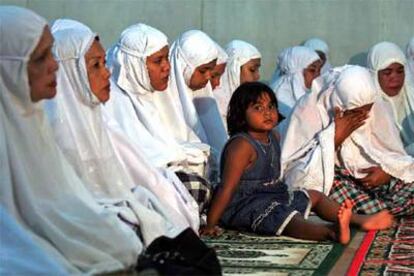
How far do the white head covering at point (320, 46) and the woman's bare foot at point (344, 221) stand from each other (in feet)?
15.9

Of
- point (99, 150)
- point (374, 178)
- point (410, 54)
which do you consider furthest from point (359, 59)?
point (99, 150)

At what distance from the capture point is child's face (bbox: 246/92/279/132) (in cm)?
551

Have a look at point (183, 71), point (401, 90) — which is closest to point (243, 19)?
point (401, 90)

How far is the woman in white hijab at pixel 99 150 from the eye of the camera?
419 centimetres

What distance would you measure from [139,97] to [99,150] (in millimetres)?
1772

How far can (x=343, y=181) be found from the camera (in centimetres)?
618

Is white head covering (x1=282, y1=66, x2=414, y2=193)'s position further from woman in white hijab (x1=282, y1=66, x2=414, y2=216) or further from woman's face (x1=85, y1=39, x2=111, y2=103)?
woman's face (x1=85, y1=39, x2=111, y2=103)

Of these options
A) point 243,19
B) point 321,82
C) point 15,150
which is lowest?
point 243,19

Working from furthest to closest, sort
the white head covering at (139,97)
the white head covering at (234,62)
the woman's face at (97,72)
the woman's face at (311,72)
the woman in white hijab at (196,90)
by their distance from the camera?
1. the woman's face at (311,72)
2. the white head covering at (234,62)
3. the woman in white hijab at (196,90)
4. the white head covering at (139,97)
5. the woman's face at (97,72)

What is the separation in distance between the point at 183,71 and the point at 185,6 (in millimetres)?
3438

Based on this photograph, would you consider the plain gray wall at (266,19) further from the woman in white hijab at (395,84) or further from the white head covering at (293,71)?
the woman in white hijab at (395,84)

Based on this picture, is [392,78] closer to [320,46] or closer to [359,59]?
[320,46]

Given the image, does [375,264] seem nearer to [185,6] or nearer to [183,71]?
[183,71]

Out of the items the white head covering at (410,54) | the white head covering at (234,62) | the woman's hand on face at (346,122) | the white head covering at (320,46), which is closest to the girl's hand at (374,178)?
the woman's hand on face at (346,122)
